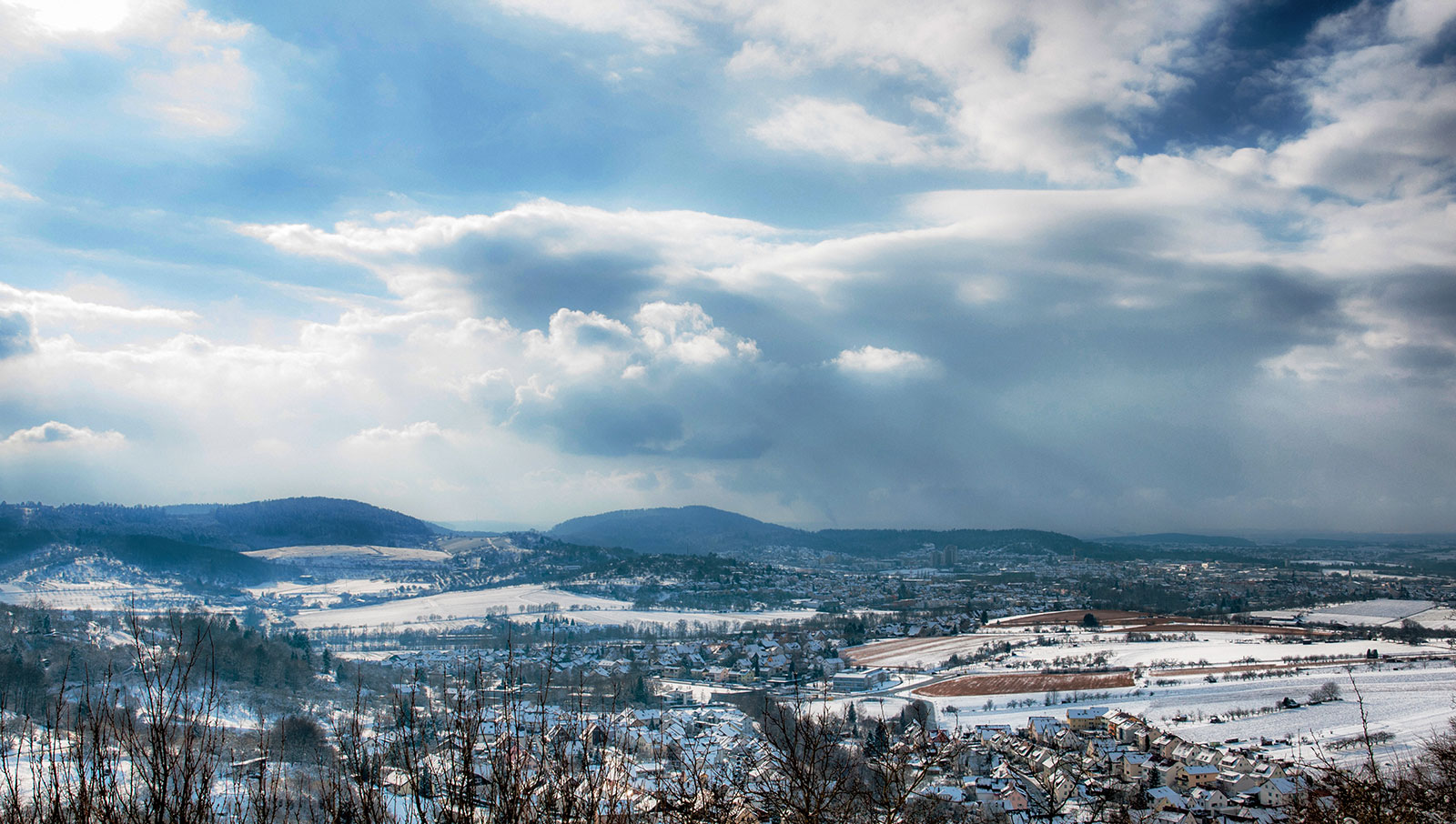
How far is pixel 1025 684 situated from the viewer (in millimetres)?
34656

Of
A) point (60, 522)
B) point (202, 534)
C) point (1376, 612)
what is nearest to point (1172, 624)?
point (1376, 612)

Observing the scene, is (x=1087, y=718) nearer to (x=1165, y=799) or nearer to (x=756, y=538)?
(x=1165, y=799)

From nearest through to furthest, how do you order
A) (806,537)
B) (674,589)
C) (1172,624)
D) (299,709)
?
(299,709) < (1172,624) < (674,589) < (806,537)

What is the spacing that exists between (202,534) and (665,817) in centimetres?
13370

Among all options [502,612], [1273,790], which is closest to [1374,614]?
[1273,790]

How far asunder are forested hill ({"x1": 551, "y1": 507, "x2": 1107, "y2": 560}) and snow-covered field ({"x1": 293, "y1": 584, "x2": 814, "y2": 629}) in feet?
200

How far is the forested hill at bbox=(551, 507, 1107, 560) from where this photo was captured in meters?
150

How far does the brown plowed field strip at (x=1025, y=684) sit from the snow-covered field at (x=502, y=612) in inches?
1259

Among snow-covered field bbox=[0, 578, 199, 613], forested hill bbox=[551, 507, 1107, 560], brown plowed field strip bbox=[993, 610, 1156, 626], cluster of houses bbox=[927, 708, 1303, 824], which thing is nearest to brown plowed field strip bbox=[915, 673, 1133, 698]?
cluster of houses bbox=[927, 708, 1303, 824]

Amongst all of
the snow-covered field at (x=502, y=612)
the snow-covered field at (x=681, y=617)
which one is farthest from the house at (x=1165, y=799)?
the snow-covered field at (x=502, y=612)

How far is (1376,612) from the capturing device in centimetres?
5450

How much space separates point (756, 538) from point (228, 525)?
9905 cm

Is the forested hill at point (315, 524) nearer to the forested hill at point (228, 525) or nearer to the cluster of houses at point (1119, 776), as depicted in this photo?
the forested hill at point (228, 525)

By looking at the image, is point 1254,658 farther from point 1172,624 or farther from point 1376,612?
point 1376,612
